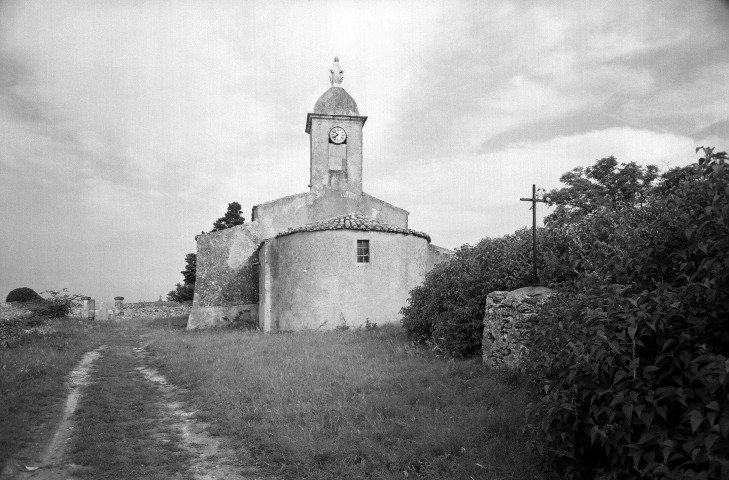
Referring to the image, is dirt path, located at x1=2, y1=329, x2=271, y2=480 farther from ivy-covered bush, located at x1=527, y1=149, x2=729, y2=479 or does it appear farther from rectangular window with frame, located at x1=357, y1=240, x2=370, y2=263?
rectangular window with frame, located at x1=357, y1=240, x2=370, y2=263

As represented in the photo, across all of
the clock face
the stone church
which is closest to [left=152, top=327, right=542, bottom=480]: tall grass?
the stone church

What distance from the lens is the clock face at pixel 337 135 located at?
24.7 metres

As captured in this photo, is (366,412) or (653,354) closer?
(653,354)

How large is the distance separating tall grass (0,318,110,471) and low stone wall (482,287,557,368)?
25.5 feet

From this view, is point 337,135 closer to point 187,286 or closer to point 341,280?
point 341,280

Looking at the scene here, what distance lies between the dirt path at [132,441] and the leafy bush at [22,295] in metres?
25.7

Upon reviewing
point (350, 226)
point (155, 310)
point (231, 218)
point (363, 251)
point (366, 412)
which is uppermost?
point (231, 218)

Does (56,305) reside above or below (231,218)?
below

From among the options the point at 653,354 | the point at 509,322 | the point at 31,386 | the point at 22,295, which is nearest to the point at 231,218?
the point at 22,295

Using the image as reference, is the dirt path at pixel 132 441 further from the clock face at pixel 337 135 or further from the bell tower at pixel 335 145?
the clock face at pixel 337 135

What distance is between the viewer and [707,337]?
12.2 ft

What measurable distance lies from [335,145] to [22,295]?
2399cm

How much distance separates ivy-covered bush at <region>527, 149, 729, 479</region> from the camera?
3.44 m

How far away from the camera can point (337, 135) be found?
81.1 ft
